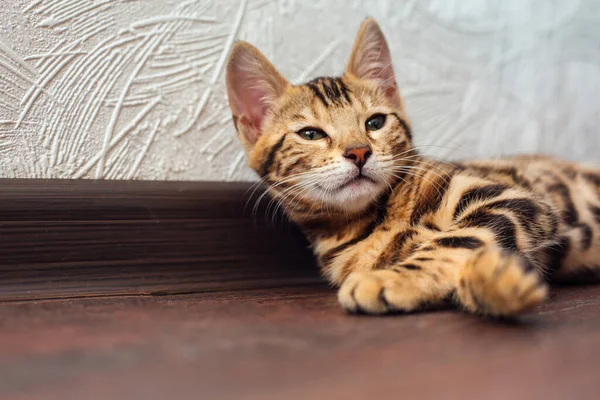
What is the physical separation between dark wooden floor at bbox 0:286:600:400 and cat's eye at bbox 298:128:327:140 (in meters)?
0.40

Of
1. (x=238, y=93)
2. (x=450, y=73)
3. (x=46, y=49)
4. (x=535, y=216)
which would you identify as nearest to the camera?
(x=535, y=216)

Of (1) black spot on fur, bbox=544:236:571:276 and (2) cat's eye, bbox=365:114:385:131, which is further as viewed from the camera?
(2) cat's eye, bbox=365:114:385:131

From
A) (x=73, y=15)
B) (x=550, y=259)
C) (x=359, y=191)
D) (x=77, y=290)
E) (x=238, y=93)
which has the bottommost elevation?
(x=77, y=290)

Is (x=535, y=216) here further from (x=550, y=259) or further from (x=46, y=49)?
(x=46, y=49)

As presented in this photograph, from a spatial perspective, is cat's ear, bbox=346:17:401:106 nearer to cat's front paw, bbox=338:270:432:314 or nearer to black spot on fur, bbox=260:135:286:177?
black spot on fur, bbox=260:135:286:177

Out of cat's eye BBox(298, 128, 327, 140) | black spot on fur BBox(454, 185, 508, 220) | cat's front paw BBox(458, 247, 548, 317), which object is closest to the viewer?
cat's front paw BBox(458, 247, 548, 317)

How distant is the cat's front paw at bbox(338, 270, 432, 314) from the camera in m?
0.68

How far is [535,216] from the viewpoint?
0.86 meters

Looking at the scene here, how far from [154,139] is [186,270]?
30 cm

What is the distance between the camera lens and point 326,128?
1.01 metres

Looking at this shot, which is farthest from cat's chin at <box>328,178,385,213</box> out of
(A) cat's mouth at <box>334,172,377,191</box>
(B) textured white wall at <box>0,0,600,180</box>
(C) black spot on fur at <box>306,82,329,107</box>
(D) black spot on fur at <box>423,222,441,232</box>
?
(B) textured white wall at <box>0,0,600,180</box>

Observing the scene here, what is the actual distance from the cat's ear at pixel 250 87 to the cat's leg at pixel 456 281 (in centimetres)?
50

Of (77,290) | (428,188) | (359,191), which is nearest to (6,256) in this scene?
(77,290)

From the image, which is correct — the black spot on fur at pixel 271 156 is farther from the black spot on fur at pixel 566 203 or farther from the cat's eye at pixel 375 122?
the black spot on fur at pixel 566 203
